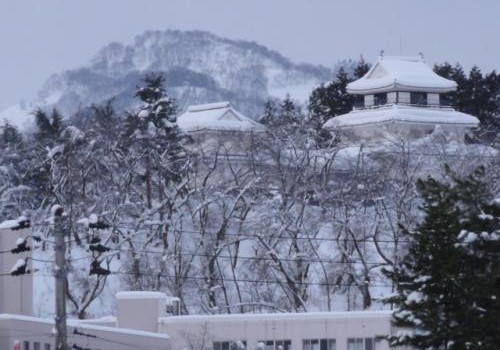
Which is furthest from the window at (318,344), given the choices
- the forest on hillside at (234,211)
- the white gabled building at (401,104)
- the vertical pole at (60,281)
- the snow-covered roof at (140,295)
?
the white gabled building at (401,104)

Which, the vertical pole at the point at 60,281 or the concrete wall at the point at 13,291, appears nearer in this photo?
the vertical pole at the point at 60,281

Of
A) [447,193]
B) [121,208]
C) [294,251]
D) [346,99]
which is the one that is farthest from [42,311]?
[346,99]

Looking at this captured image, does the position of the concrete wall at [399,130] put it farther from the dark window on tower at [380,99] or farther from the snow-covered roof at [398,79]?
the dark window on tower at [380,99]

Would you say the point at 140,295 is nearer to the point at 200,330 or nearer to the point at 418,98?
the point at 200,330

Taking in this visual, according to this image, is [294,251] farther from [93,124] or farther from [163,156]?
[93,124]

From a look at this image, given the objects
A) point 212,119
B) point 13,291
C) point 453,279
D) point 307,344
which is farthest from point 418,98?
point 453,279

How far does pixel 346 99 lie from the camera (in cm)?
7506

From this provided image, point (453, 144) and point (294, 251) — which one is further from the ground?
point (453, 144)

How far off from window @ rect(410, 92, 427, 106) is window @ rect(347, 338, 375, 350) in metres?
39.6

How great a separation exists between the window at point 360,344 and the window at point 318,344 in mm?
553

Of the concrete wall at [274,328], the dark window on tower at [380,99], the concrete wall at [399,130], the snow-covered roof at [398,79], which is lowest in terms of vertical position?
the concrete wall at [274,328]

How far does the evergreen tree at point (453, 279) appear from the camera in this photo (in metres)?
22.5

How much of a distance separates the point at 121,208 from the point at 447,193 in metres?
24.4

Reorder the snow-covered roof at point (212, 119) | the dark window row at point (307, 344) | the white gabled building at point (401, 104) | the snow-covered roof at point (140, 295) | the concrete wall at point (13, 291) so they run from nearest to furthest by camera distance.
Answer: the snow-covered roof at point (140, 295) → the dark window row at point (307, 344) → the concrete wall at point (13, 291) → the white gabled building at point (401, 104) → the snow-covered roof at point (212, 119)
